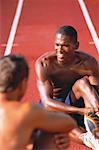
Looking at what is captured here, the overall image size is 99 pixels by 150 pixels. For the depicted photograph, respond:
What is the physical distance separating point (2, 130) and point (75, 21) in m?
7.98

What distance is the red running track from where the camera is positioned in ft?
29.2

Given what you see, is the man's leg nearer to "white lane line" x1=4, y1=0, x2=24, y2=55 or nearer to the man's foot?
the man's foot

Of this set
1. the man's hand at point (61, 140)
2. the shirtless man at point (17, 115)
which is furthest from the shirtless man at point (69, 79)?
the shirtless man at point (17, 115)

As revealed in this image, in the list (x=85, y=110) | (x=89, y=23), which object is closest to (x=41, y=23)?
(x=89, y=23)

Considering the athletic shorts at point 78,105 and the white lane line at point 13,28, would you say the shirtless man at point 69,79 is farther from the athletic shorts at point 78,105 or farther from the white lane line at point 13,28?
the white lane line at point 13,28

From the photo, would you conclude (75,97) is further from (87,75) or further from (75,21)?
(75,21)

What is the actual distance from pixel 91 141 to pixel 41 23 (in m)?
6.55

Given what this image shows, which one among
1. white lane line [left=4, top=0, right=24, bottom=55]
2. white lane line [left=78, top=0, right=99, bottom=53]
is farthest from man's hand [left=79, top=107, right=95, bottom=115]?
white lane line [left=78, top=0, right=99, bottom=53]

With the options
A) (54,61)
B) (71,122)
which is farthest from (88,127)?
Answer: (71,122)

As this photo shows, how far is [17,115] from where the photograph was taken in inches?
107

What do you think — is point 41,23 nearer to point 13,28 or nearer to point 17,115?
point 13,28

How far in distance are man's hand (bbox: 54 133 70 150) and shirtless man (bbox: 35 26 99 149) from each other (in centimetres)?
153

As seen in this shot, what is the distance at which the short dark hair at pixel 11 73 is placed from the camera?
8.99 feet

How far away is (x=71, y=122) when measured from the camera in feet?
9.41
